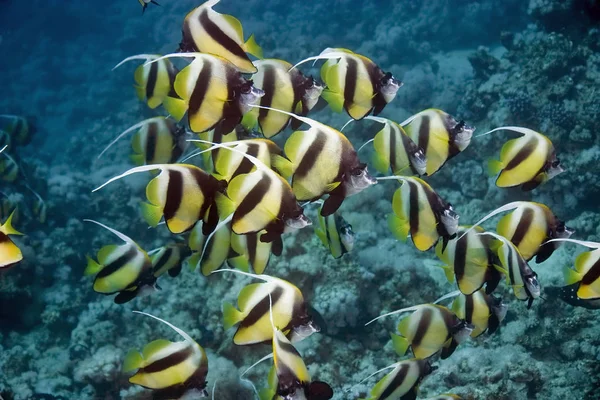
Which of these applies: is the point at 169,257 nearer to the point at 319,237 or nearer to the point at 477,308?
the point at 319,237

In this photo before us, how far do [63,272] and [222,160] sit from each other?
6.45m

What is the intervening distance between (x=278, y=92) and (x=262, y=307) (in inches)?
45.1

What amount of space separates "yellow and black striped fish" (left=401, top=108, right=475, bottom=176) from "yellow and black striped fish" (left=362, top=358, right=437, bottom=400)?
1151 millimetres

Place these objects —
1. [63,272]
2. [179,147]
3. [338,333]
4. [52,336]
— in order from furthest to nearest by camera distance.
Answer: [63,272] → [52,336] → [338,333] → [179,147]

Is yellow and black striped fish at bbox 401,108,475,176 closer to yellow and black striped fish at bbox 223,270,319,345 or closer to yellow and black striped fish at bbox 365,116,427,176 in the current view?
yellow and black striped fish at bbox 365,116,427,176

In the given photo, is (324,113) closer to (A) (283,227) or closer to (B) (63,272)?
(B) (63,272)

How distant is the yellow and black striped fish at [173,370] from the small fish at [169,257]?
105 centimetres

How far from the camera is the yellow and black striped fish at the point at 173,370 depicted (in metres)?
2.30

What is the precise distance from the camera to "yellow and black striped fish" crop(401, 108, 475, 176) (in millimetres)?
2641

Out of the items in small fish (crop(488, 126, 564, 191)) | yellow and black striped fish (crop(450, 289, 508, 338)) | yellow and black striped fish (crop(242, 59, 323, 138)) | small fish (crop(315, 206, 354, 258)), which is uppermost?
yellow and black striped fish (crop(242, 59, 323, 138))

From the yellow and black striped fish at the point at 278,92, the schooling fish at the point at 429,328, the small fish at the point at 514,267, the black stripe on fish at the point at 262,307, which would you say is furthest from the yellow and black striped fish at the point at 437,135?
the black stripe on fish at the point at 262,307

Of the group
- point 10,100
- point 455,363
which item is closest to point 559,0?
point 455,363

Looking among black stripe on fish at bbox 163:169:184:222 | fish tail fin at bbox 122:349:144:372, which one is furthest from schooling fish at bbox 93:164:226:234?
fish tail fin at bbox 122:349:144:372

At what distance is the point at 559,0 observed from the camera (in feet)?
29.3
